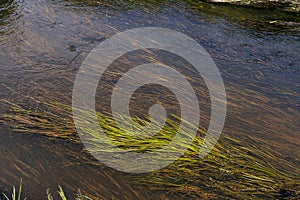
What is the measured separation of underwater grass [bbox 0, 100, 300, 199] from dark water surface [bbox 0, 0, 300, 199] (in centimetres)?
7

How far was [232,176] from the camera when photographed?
2.87m

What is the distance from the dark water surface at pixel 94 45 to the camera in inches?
116

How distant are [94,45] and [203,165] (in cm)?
291

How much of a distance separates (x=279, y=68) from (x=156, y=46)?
1870mm

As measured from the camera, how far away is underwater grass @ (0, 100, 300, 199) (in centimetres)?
275

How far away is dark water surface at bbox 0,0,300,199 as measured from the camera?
2.94 m

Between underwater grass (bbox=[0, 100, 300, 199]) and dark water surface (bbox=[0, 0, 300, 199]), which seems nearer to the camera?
underwater grass (bbox=[0, 100, 300, 199])

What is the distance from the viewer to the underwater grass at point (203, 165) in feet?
9.02

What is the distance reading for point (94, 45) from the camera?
5062 millimetres

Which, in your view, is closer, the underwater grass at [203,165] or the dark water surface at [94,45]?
the underwater grass at [203,165]

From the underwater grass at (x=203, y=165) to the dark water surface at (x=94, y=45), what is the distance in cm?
7

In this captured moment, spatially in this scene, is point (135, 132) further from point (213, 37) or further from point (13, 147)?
point (213, 37)

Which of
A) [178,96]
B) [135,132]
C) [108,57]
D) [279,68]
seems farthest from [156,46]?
[135,132]

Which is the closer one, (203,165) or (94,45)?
(203,165)
